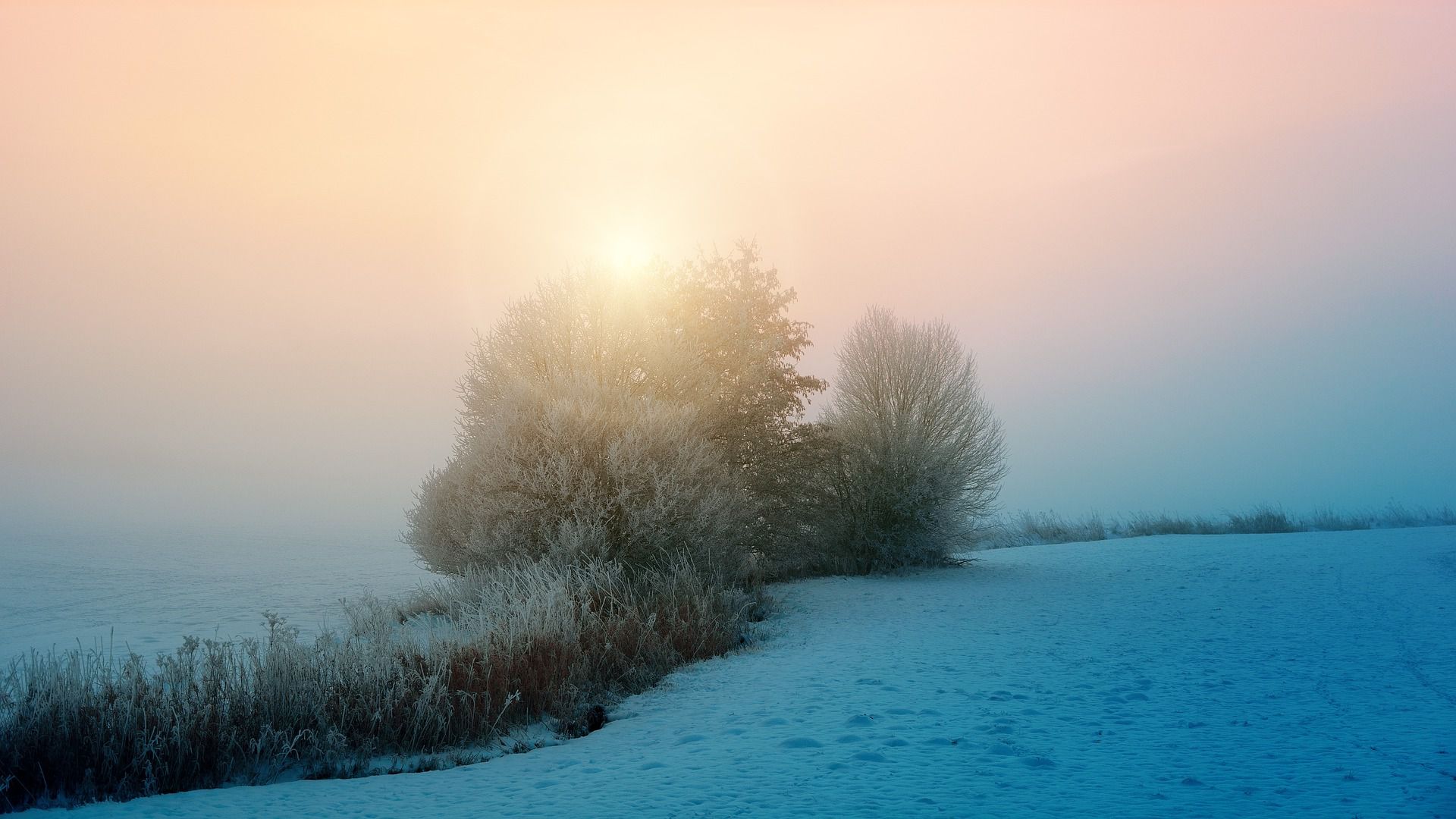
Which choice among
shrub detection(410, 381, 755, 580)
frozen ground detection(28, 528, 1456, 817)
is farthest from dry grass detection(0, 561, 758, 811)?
shrub detection(410, 381, 755, 580)

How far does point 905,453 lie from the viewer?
47.7 ft

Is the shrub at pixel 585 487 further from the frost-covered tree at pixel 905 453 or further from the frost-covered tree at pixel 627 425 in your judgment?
the frost-covered tree at pixel 905 453

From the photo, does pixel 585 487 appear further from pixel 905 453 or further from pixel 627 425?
pixel 905 453

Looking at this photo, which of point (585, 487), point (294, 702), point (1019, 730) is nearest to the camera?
point (1019, 730)

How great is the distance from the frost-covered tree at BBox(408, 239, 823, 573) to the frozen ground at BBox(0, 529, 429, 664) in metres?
2.87

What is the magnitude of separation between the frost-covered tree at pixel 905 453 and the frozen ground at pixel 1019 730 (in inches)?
169

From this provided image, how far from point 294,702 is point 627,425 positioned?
672 cm

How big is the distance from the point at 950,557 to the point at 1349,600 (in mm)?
6551

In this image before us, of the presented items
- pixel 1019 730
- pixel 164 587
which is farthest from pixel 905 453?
pixel 164 587

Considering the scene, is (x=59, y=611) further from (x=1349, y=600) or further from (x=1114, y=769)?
(x=1349, y=600)

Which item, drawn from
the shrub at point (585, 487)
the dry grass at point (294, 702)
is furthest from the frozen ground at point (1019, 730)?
the shrub at point (585, 487)

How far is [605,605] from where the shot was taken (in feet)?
31.2

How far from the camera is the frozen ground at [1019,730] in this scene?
4.02m

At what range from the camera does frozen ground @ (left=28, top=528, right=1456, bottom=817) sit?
13.2 ft
